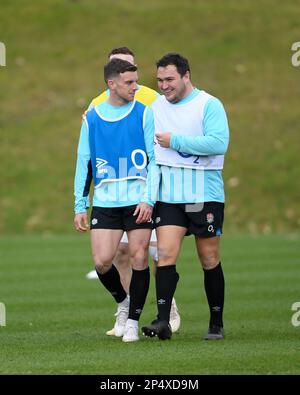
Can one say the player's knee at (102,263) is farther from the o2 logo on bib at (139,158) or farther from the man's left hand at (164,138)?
the man's left hand at (164,138)

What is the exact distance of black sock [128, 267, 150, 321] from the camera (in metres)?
10.2

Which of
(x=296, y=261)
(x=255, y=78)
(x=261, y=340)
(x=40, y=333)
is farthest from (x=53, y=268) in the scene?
(x=255, y=78)

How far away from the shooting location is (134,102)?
33.6ft

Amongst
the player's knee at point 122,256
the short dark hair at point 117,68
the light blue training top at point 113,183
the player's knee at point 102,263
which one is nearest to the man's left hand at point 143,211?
the light blue training top at point 113,183

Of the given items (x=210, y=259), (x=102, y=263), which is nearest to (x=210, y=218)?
(x=210, y=259)

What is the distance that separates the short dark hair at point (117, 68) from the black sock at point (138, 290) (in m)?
1.73

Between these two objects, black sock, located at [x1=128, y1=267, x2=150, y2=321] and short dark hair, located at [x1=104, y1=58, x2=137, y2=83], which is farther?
black sock, located at [x1=128, y1=267, x2=150, y2=321]

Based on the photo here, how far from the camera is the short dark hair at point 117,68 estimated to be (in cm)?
1006

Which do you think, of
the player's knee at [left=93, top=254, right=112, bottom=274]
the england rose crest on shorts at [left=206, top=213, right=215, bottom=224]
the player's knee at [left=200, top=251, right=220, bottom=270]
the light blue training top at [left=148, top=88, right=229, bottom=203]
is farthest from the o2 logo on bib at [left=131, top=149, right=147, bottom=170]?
the player's knee at [left=200, top=251, right=220, bottom=270]

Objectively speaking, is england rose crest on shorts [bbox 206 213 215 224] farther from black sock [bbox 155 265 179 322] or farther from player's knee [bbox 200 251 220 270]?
black sock [bbox 155 265 179 322]

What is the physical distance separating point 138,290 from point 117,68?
1.95 metres

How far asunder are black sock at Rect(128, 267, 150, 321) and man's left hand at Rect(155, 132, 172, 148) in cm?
113

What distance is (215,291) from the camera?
10.4 m
